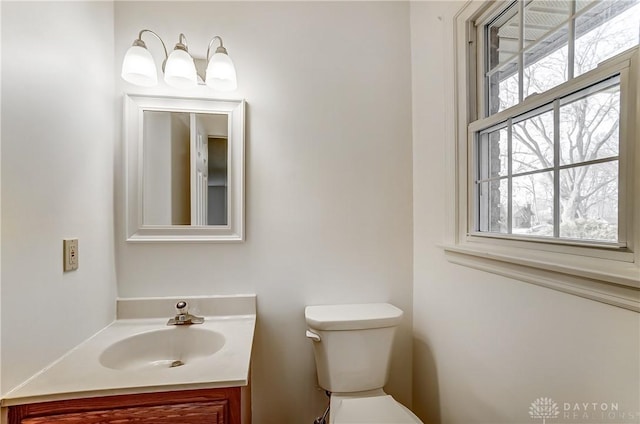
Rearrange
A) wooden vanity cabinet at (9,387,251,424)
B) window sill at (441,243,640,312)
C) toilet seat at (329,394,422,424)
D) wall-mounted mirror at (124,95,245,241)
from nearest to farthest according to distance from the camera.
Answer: window sill at (441,243,640,312) < wooden vanity cabinet at (9,387,251,424) < toilet seat at (329,394,422,424) < wall-mounted mirror at (124,95,245,241)

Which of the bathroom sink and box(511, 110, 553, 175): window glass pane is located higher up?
box(511, 110, 553, 175): window glass pane

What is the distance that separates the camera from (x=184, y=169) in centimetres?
147

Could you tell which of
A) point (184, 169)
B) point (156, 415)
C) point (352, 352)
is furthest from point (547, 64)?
point (156, 415)

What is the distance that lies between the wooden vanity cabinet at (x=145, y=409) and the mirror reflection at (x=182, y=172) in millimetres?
747

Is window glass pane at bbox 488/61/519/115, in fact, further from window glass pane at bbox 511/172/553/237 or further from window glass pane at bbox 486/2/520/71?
window glass pane at bbox 511/172/553/237

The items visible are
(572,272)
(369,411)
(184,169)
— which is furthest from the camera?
(184,169)

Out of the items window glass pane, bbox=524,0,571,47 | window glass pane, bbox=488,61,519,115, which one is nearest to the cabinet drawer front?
window glass pane, bbox=488,61,519,115

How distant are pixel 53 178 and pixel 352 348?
1269mm

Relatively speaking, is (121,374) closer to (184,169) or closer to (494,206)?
(184,169)

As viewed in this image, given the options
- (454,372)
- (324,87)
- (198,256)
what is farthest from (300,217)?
(454,372)

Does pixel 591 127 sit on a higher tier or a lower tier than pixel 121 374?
higher

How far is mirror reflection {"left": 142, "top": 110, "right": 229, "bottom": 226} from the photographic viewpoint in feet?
4.83

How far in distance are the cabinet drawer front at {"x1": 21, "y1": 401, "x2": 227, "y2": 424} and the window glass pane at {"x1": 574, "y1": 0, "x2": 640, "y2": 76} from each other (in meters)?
1.39

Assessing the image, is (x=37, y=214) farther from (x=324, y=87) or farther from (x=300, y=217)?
(x=324, y=87)
